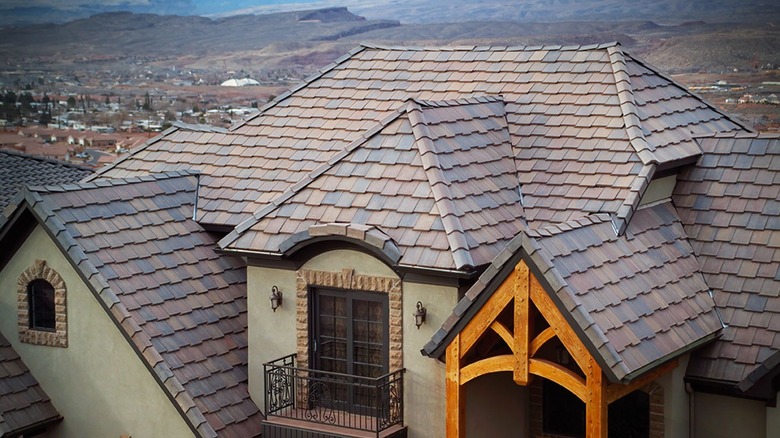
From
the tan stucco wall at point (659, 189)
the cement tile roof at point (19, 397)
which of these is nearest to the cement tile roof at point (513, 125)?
the tan stucco wall at point (659, 189)

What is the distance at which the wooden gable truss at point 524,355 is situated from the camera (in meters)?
13.1

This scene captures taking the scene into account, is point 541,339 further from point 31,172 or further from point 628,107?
point 31,172

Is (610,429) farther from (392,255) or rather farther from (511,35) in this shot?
(511,35)

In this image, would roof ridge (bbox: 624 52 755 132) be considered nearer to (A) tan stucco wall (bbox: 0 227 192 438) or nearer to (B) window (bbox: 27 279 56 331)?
(A) tan stucco wall (bbox: 0 227 192 438)

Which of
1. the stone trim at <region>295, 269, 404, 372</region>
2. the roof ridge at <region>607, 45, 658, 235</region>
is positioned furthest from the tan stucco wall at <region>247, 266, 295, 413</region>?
the roof ridge at <region>607, 45, 658, 235</region>

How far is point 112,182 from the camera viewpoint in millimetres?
17594

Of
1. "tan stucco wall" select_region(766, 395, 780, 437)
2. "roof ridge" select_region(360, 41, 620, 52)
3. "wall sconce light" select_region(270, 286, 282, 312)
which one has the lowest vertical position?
"tan stucco wall" select_region(766, 395, 780, 437)

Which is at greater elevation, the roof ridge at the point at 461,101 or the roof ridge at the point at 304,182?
the roof ridge at the point at 461,101

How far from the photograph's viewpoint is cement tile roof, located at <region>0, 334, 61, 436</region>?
620 inches

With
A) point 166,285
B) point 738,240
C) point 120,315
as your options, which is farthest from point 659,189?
point 120,315

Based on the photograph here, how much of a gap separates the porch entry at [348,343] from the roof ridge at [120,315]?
1.86 m

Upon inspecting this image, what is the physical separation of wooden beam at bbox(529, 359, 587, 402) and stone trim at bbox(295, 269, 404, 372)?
2.51m

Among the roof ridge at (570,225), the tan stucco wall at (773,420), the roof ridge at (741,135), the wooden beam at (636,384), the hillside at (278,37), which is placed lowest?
the tan stucco wall at (773,420)

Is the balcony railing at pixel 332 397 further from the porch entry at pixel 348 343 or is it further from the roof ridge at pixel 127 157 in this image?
the roof ridge at pixel 127 157
